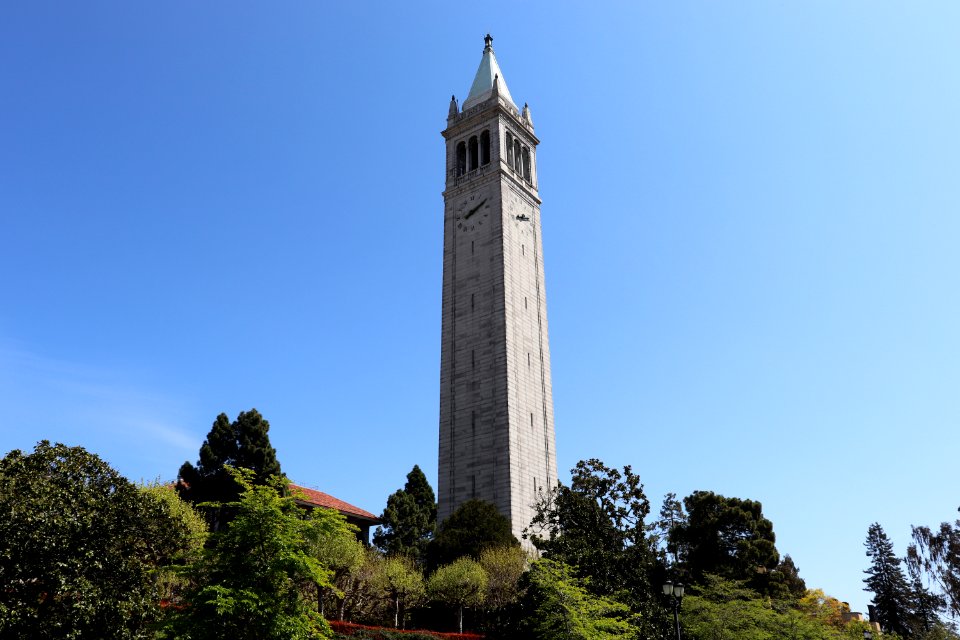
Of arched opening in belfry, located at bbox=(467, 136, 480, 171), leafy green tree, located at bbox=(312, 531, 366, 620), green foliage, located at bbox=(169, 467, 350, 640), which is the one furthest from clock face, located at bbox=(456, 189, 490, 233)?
green foliage, located at bbox=(169, 467, 350, 640)

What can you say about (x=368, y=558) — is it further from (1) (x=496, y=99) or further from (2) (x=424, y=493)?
(1) (x=496, y=99)

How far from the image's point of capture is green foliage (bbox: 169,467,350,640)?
20.8 metres

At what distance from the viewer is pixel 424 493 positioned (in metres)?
60.0

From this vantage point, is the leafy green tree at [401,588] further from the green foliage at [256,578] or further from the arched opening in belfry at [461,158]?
the arched opening in belfry at [461,158]

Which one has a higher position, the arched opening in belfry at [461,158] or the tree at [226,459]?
the arched opening in belfry at [461,158]

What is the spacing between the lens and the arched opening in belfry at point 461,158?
213 feet

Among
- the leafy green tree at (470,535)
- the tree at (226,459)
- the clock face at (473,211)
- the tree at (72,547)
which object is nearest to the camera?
the tree at (72,547)

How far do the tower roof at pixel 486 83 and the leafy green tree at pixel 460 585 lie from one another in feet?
140

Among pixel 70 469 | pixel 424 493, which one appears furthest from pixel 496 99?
pixel 70 469

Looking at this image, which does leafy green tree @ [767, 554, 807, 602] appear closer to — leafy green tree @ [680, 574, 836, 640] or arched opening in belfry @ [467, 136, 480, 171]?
leafy green tree @ [680, 574, 836, 640]

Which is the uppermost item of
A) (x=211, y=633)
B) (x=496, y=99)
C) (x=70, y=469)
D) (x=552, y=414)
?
(x=496, y=99)

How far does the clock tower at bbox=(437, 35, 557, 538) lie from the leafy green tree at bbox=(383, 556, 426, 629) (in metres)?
12.1

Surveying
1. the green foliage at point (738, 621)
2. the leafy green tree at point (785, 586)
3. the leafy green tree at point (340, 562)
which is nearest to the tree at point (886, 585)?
the leafy green tree at point (785, 586)

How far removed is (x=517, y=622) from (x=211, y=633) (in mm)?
15535
